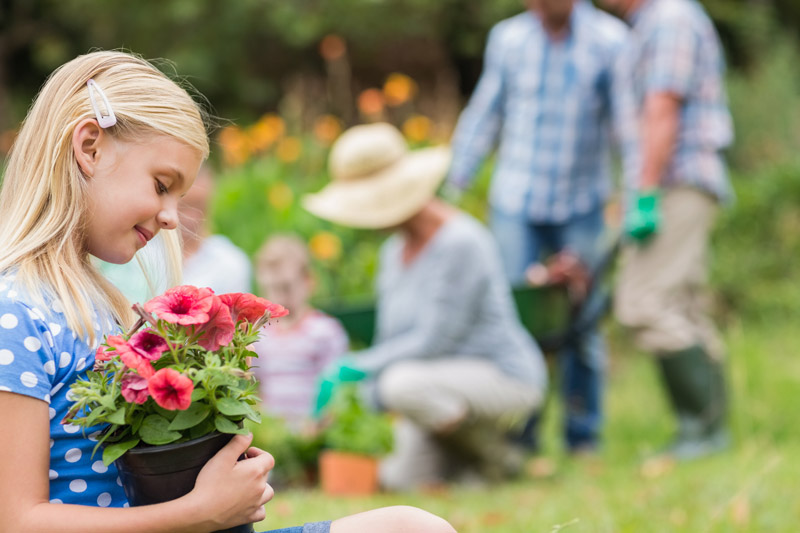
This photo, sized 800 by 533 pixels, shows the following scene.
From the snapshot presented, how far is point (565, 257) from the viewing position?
436 centimetres

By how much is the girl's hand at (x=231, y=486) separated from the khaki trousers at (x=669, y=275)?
2.94 meters

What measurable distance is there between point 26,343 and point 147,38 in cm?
881

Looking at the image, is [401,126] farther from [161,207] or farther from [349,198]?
[161,207]

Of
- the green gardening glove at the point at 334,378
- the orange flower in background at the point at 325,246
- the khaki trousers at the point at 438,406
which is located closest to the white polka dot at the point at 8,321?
the khaki trousers at the point at 438,406

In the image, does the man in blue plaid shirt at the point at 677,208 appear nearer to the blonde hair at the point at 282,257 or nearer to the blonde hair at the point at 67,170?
the blonde hair at the point at 282,257

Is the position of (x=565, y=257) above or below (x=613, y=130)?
below

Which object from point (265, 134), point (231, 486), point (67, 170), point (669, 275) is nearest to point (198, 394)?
point (231, 486)

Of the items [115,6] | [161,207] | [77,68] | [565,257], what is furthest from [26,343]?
[115,6]

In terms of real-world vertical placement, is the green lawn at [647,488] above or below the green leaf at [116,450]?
below

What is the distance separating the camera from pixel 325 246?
5.27 meters

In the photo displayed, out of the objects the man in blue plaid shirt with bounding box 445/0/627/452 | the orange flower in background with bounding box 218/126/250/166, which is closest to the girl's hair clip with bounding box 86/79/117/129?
the man in blue plaid shirt with bounding box 445/0/627/452

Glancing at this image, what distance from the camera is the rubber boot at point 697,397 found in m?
4.09

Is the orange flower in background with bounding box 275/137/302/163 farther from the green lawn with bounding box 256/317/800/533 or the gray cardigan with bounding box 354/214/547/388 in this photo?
the gray cardigan with bounding box 354/214/547/388

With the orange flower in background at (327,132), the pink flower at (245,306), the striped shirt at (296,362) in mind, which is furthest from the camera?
the orange flower in background at (327,132)
